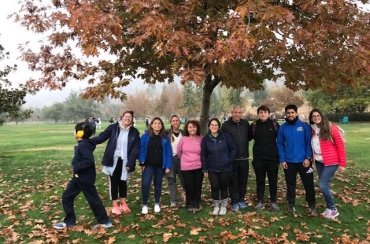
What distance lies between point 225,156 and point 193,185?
0.90m

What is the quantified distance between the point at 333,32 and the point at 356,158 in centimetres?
1021

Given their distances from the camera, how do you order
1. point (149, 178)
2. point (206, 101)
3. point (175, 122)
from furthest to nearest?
point (206, 101)
point (175, 122)
point (149, 178)

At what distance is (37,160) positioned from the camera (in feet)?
49.9

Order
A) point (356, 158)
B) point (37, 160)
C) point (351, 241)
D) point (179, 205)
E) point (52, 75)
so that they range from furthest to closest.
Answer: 1. point (37, 160)
2. point (356, 158)
3. point (52, 75)
4. point (179, 205)
5. point (351, 241)

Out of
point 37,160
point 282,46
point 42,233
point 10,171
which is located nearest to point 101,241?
point 42,233

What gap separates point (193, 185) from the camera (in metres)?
6.37

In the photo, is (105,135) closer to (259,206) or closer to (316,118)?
(259,206)

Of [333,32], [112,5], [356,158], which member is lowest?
[356,158]

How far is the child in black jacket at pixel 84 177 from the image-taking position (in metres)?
5.45

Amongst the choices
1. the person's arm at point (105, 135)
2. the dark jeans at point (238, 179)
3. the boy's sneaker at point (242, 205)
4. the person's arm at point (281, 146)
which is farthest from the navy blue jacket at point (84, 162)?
the person's arm at point (281, 146)

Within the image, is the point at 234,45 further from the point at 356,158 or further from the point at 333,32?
the point at 356,158

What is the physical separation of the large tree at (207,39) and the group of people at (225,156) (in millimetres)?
918

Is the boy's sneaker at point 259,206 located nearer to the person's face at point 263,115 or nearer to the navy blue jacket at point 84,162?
the person's face at point 263,115

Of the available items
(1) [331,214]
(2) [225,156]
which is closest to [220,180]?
(2) [225,156]
